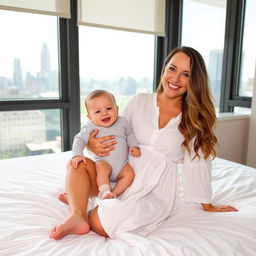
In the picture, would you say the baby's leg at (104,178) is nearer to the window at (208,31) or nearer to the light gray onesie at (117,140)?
the light gray onesie at (117,140)

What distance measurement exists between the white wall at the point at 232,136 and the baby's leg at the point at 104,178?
1584 millimetres

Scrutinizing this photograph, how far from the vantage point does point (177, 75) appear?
133cm

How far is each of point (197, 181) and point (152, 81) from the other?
2.11 meters

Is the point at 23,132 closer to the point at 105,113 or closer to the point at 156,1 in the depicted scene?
the point at 105,113

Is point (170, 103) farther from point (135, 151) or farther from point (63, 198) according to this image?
point (63, 198)

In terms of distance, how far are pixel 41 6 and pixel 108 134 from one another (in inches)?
56.6

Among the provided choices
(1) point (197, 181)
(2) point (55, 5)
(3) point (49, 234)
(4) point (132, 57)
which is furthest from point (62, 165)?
(4) point (132, 57)

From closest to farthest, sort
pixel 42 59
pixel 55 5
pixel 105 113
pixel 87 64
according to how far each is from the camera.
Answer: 1. pixel 105 113
2. pixel 55 5
3. pixel 42 59
4. pixel 87 64

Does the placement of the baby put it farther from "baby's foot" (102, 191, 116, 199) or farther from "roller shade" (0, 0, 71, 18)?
"roller shade" (0, 0, 71, 18)

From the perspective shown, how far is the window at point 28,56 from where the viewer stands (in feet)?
7.45

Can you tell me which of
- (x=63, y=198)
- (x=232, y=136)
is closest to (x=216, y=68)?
(x=232, y=136)

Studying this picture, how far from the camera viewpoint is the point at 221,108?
2930 mm

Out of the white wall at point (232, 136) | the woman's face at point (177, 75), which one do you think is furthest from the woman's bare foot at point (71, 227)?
the white wall at point (232, 136)

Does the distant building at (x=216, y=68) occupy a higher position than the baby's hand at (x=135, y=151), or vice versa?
the distant building at (x=216, y=68)
